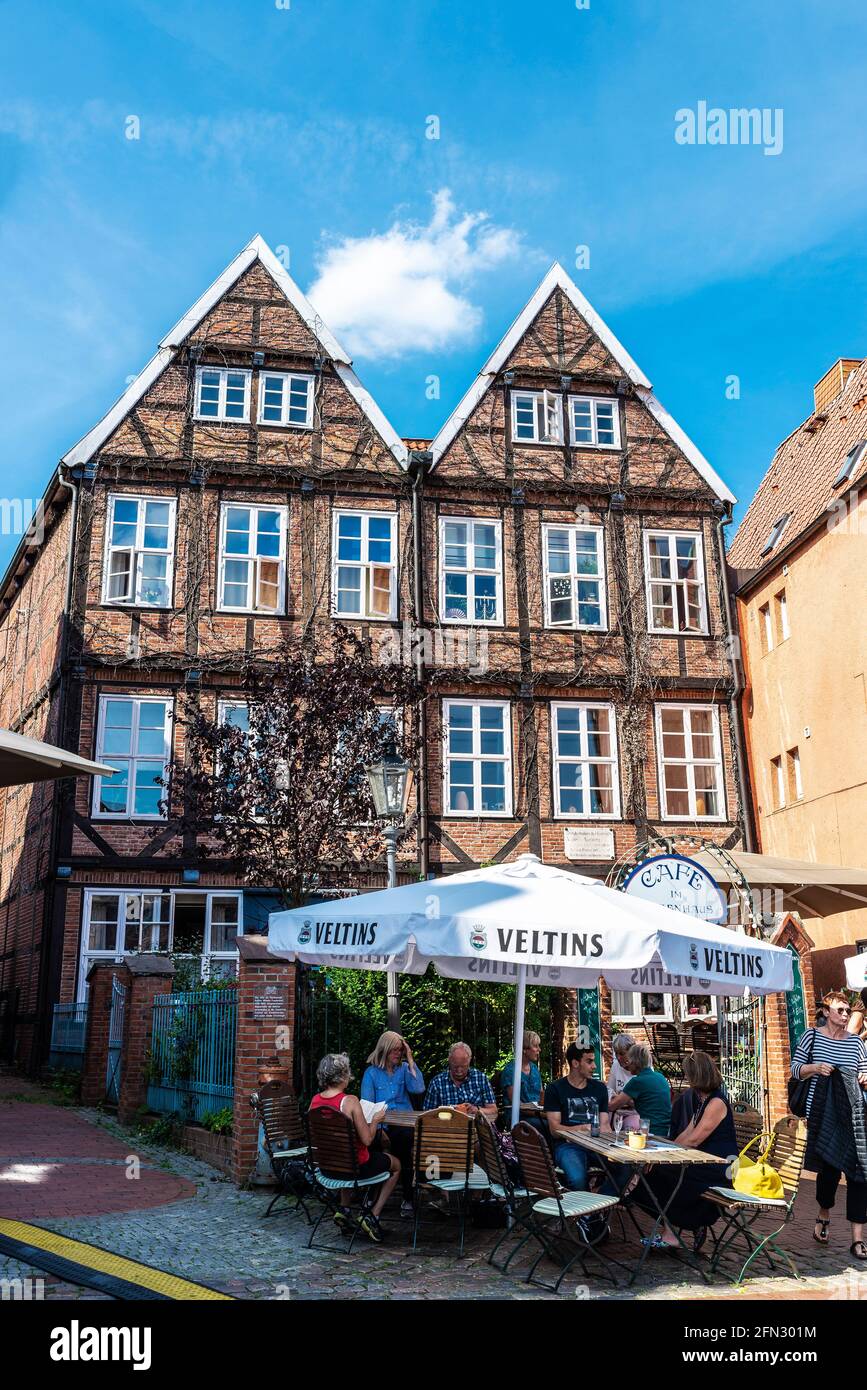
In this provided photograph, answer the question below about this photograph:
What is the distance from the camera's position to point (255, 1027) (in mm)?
10461

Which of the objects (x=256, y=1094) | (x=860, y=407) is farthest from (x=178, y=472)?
(x=256, y=1094)

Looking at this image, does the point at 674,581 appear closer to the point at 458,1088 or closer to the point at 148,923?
the point at 148,923

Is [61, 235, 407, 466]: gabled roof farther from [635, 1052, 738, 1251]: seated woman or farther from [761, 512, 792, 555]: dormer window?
[635, 1052, 738, 1251]: seated woman

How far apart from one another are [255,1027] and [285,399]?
14.5 metres

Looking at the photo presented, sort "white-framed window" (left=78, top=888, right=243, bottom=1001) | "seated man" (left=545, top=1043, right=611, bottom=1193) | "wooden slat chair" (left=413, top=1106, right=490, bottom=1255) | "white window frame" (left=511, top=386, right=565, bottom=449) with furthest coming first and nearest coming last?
"white window frame" (left=511, top=386, right=565, bottom=449)
"white-framed window" (left=78, top=888, right=243, bottom=1001)
"seated man" (left=545, top=1043, right=611, bottom=1193)
"wooden slat chair" (left=413, top=1106, right=490, bottom=1255)

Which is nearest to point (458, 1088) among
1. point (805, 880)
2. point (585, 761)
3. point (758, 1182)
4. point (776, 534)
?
point (758, 1182)

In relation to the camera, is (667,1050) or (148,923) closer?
(667,1050)

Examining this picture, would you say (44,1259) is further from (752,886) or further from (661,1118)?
(752,886)

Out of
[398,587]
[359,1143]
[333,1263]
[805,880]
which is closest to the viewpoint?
[333,1263]

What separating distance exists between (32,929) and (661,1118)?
14.3m

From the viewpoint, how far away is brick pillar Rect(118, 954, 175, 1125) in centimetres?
1432

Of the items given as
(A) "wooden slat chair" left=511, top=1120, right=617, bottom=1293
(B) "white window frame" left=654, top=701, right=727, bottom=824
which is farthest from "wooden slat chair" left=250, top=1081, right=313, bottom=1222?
(B) "white window frame" left=654, top=701, right=727, bottom=824

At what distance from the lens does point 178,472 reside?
21.5m

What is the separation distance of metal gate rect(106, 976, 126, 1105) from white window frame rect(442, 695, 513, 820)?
22.0 ft
